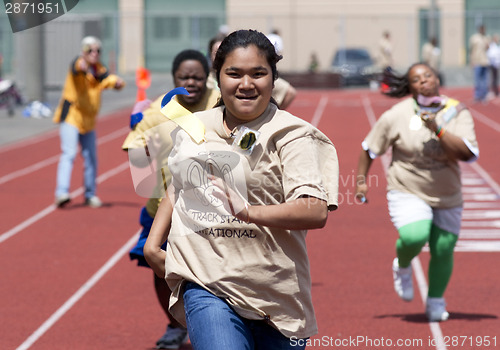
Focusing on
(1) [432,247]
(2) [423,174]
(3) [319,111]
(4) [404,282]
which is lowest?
(3) [319,111]

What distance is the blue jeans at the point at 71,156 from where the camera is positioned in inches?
476

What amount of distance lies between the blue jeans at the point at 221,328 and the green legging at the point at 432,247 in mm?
3109

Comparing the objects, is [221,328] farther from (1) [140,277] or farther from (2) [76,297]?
(1) [140,277]

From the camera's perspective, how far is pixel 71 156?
12.2 m

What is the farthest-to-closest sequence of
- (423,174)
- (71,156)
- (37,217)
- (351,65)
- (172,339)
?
(351,65), (71,156), (37,217), (423,174), (172,339)

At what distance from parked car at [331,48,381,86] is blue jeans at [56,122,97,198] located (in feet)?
80.7

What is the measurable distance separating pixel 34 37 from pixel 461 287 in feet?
67.3

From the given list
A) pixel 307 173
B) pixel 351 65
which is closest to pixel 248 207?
pixel 307 173

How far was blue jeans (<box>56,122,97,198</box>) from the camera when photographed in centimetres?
1209

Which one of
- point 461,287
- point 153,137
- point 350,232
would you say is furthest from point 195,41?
point 153,137

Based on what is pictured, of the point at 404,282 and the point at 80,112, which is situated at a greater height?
the point at 80,112

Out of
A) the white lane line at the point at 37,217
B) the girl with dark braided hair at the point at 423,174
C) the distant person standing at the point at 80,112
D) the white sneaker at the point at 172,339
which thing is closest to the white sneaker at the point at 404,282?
the girl with dark braided hair at the point at 423,174

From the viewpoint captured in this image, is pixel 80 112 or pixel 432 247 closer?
pixel 432 247

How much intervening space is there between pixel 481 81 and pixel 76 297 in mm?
22118
